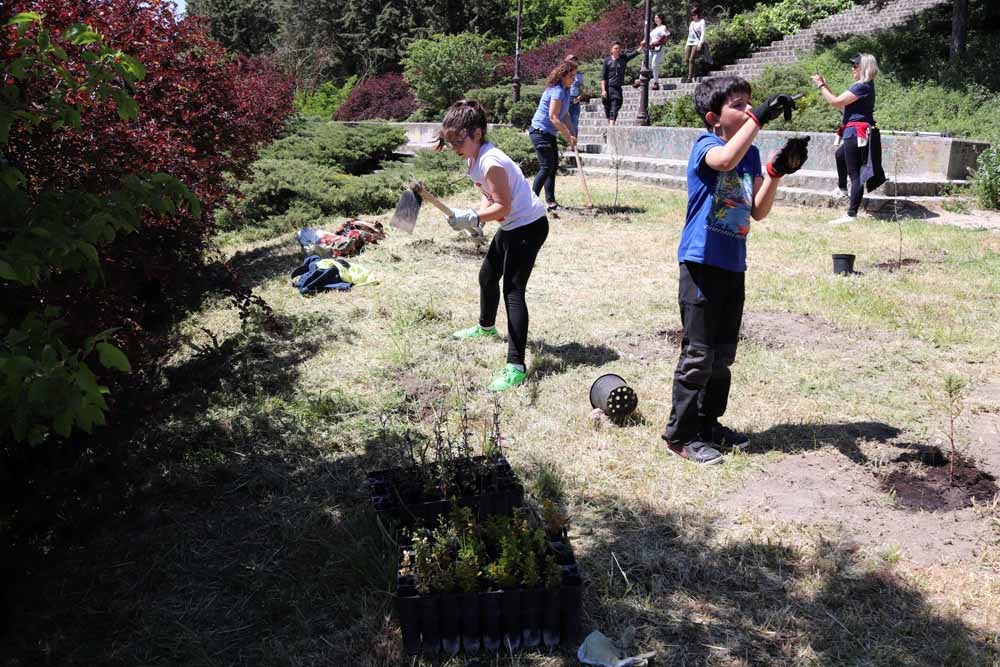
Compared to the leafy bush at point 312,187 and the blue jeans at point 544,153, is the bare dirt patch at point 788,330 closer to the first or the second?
the blue jeans at point 544,153

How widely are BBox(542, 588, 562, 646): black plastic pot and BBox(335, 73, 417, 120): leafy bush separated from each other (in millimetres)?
28217

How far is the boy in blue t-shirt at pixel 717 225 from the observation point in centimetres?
344

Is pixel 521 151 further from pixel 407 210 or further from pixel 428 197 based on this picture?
pixel 428 197

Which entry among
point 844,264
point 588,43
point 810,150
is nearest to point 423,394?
point 844,264

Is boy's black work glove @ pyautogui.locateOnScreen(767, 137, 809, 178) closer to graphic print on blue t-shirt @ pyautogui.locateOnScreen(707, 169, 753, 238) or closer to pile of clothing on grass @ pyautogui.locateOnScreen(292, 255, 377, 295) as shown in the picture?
graphic print on blue t-shirt @ pyautogui.locateOnScreen(707, 169, 753, 238)

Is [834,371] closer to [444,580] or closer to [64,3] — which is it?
[444,580]

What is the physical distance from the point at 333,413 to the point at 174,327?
9.69ft

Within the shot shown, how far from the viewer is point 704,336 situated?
366 centimetres

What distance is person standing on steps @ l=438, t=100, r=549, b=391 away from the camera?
15.0 feet

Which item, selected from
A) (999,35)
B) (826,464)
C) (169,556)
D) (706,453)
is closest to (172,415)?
(169,556)

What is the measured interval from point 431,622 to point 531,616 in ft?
1.10

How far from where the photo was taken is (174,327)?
22.6 ft

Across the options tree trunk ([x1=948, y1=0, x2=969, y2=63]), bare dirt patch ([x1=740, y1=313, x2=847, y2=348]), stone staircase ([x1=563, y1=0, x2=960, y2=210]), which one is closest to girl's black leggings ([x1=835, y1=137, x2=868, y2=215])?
stone staircase ([x1=563, y1=0, x2=960, y2=210])

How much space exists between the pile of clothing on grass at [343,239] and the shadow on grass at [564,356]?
366 centimetres
